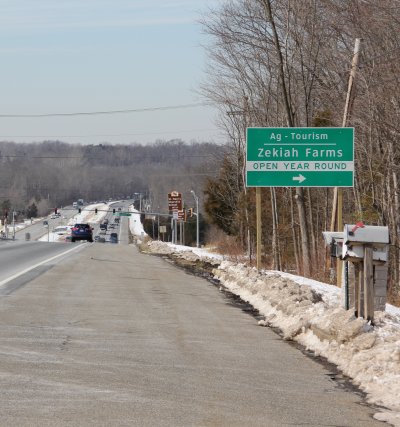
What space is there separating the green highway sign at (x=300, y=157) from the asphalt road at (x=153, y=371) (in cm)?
670

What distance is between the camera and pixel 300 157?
22859 millimetres

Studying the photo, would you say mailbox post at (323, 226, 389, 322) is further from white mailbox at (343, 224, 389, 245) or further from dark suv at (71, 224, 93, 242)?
dark suv at (71, 224, 93, 242)

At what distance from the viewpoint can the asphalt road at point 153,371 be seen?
297 inches

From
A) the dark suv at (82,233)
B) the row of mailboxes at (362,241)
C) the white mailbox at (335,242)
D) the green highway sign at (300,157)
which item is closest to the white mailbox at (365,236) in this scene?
the row of mailboxes at (362,241)

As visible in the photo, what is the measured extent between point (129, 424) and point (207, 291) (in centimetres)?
1401

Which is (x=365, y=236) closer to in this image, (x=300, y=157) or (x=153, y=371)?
(x=153, y=371)

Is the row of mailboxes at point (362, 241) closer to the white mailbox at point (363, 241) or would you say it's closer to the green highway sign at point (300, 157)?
the white mailbox at point (363, 241)

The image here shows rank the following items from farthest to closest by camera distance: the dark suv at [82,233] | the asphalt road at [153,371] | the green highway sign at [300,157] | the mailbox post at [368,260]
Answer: the dark suv at [82,233]
the green highway sign at [300,157]
the mailbox post at [368,260]
the asphalt road at [153,371]

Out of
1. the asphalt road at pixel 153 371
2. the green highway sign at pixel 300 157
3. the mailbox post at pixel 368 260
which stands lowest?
the asphalt road at pixel 153 371

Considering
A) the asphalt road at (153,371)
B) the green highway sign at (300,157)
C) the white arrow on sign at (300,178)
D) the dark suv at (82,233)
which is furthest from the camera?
the dark suv at (82,233)

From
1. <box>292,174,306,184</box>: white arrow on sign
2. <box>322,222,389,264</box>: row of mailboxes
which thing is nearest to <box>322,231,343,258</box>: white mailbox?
<box>322,222,389,264</box>: row of mailboxes

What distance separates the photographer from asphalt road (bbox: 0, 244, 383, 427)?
755 centimetres

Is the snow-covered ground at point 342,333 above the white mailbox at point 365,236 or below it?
below

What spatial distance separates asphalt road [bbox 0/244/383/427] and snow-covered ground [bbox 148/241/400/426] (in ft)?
0.87
